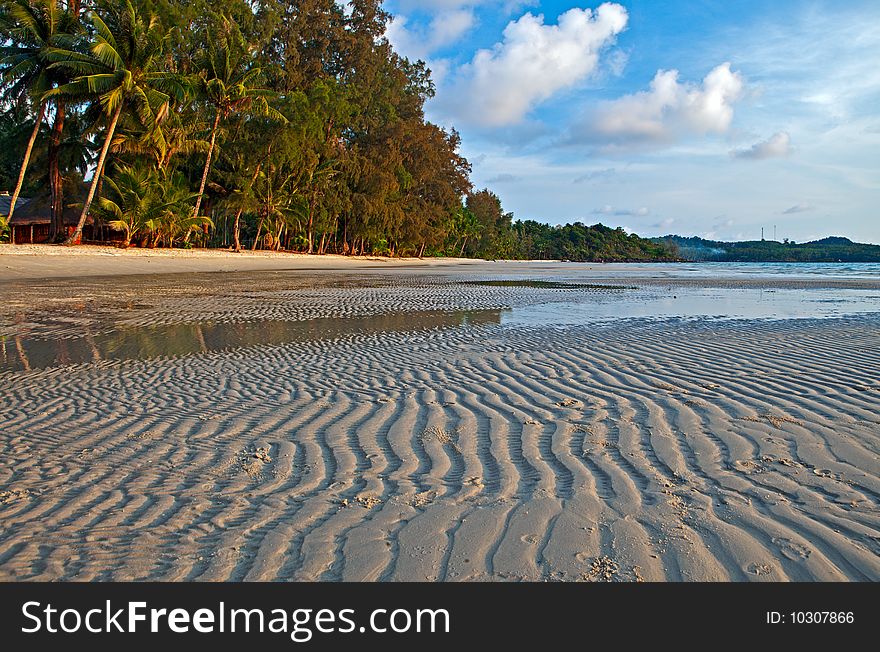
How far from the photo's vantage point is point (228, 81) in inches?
1352

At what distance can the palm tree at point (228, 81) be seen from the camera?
33906 millimetres

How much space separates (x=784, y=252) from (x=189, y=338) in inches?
6453

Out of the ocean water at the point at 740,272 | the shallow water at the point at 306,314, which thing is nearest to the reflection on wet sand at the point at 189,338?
the shallow water at the point at 306,314

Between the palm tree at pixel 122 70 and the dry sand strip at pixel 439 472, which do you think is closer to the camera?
the dry sand strip at pixel 439 472

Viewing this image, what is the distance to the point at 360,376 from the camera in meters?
6.21

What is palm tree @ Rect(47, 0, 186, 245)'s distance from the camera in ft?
85.9

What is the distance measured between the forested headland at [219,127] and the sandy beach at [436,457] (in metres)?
24.5

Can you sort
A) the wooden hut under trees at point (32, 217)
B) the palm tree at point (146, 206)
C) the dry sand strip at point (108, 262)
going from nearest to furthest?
1. the dry sand strip at point (108, 262)
2. the palm tree at point (146, 206)
3. the wooden hut under trees at point (32, 217)

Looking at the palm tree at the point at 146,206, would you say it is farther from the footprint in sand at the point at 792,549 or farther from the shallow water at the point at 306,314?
the footprint in sand at the point at 792,549

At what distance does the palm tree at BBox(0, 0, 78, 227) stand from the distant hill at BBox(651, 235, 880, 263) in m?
136
